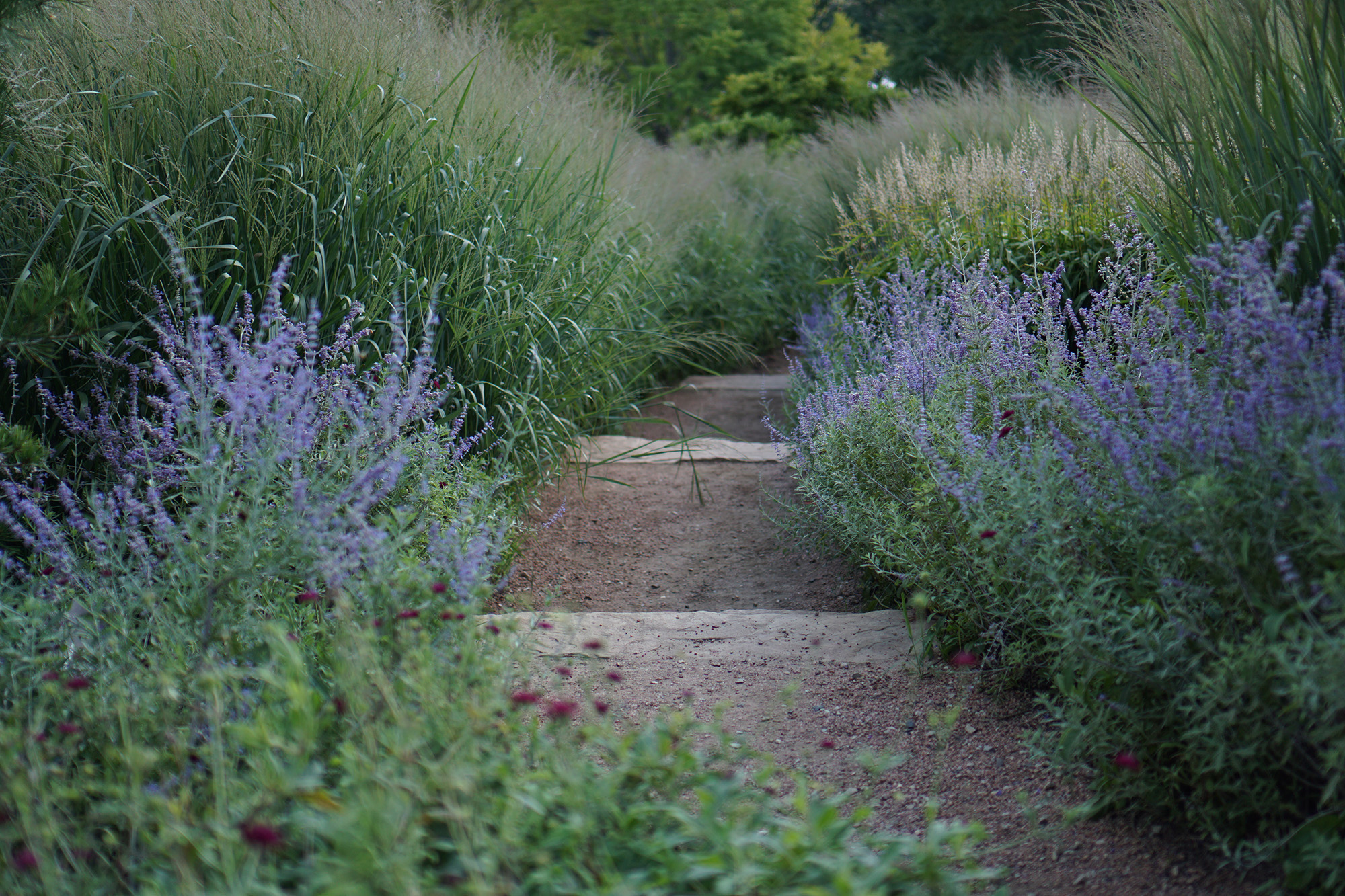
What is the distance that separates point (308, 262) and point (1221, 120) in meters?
2.78

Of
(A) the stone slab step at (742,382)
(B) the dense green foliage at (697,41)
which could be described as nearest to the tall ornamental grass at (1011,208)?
(A) the stone slab step at (742,382)

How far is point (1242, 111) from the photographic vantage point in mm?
2402

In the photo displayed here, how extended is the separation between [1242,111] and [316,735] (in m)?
2.64

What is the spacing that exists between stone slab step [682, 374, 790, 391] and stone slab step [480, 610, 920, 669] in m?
3.05

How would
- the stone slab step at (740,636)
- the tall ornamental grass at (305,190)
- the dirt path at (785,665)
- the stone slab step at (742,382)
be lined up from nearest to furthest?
1. the dirt path at (785,665)
2. the stone slab step at (740,636)
3. the tall ornamental grass at (305,190)
4. the stone slab step at (742,382)

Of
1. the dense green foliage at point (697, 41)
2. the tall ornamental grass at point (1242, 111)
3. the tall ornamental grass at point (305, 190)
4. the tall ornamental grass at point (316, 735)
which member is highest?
the dense green foliage at point (697, 41)

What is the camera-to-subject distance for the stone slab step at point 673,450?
459 centimetres

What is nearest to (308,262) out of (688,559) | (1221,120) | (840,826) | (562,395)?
(562,395)

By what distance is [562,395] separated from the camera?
397 cm

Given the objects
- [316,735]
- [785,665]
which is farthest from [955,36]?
[316,735]

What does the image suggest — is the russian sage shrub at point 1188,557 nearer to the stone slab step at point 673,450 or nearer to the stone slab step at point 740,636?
the stone slab step at point 740,636

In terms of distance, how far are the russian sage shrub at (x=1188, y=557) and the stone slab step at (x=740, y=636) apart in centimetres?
19

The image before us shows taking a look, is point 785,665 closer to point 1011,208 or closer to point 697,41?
point 1011,208

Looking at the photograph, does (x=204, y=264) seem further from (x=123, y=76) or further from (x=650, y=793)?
(x=650, y=793)
